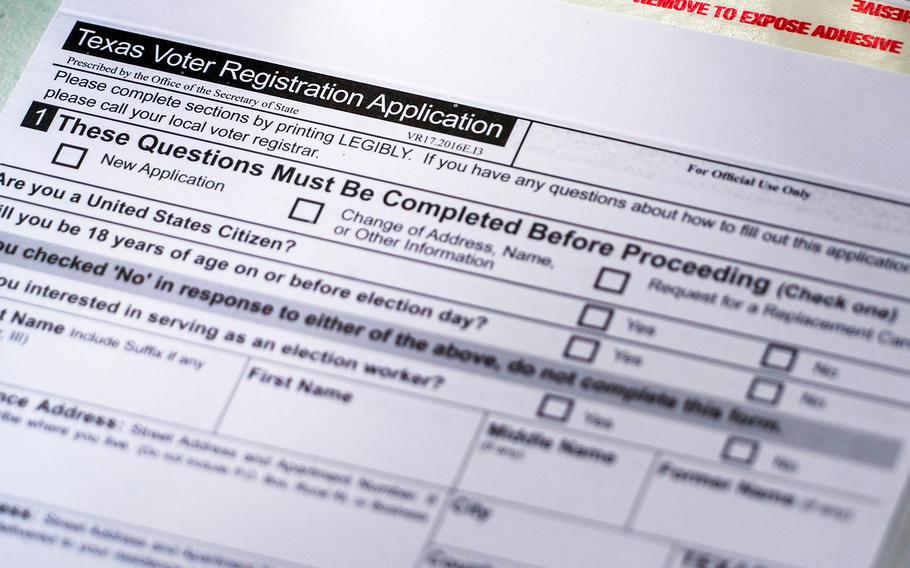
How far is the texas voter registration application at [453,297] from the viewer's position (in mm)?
553

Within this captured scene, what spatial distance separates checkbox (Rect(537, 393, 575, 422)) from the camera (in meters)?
0.57

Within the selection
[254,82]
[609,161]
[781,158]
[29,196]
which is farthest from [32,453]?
[781,158]

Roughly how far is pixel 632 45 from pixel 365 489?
1.23ft

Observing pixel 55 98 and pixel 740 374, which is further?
pixel 55 98

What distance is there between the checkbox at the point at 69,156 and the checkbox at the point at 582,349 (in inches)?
14.6

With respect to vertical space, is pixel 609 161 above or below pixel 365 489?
above

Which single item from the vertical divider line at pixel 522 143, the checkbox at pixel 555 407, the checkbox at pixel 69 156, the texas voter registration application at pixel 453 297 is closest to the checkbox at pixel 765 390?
the texas voter registration application at pixel 453 297

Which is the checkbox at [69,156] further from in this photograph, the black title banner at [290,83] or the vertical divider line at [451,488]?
the vertical divider line at [451,488]

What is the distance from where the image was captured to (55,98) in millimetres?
674

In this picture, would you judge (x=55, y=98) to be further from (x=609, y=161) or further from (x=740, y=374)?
(x=740, y=374)

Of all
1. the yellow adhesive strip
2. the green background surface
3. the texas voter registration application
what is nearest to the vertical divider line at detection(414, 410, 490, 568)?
the texas voter registration application

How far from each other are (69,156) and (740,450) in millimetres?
503

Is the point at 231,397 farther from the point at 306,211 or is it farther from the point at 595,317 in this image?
the point at 595,317

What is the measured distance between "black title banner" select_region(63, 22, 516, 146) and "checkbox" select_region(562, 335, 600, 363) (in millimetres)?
155
